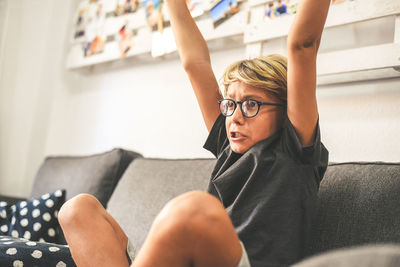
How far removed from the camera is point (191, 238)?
709 millimetres

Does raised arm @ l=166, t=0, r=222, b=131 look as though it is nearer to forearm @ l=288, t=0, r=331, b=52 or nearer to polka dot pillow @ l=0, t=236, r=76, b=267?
forearm @ l=288, t=0, r=331, b=52

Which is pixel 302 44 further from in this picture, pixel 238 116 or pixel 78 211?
pixel 78 211

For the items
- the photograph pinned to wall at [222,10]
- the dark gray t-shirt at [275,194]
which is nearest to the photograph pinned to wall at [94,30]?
the photograph pinned to wall at [222,10]

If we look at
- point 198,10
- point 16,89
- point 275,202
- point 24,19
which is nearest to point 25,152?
point 16,89

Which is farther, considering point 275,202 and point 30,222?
point 30,222

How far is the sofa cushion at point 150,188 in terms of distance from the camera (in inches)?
53.9

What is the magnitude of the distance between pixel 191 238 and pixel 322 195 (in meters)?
0.48

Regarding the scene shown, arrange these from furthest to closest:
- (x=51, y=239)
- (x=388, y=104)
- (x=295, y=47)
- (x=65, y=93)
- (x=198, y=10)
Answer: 1. (x=65, y=93)
2. (x=198, y=10)
3. (x=51, y=239)
4. (x=388, y=104)
5. (x=295, y=47)

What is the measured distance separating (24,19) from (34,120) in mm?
750

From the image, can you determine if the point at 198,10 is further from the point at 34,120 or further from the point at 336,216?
the point at 34,120

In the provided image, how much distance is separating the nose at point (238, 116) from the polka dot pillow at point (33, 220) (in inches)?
39.3

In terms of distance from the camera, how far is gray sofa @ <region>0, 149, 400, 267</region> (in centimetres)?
88

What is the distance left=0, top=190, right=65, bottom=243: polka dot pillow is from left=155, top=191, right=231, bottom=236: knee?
1.06 metres

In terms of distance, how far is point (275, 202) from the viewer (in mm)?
923
